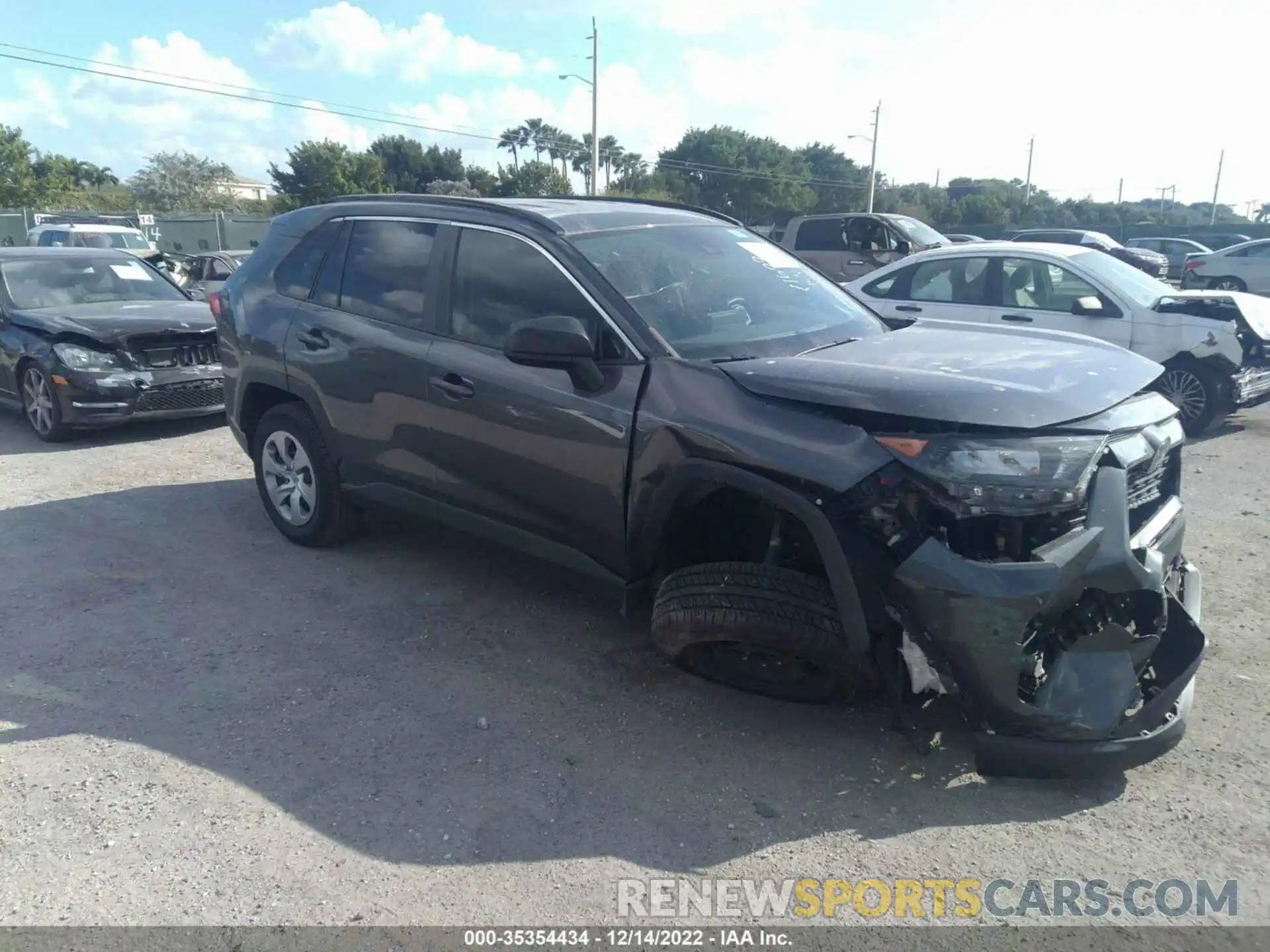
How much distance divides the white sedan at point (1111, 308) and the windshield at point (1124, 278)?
1 cm

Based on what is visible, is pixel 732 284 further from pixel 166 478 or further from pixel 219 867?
pixel 166 478

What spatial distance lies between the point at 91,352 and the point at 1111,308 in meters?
8.83

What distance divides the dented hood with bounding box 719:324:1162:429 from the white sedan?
178 inches

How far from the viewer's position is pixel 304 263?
17.6ft

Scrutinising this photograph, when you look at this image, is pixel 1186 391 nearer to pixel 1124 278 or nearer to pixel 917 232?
pixel 1124 278

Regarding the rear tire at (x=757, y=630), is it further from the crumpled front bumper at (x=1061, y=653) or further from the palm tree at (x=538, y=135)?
the palm tree at (x=538, y=135)

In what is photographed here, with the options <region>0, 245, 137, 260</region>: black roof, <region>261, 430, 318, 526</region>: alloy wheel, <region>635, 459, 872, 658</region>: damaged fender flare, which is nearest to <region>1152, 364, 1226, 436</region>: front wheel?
<region>635, 459, 872, 658</region>: damaged fender flare

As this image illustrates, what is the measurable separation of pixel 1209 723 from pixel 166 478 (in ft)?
22.2

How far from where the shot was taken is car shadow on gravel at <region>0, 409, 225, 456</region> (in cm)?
823

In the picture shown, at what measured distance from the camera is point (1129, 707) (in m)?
3.01

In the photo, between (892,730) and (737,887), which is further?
(892,730)

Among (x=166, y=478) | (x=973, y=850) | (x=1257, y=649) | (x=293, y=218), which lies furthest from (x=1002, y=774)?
(x=166, y=478)

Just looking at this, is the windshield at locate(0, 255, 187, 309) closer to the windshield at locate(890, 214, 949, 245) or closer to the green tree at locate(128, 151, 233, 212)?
Result: the windshield at locate(890, 214, 949, 245)

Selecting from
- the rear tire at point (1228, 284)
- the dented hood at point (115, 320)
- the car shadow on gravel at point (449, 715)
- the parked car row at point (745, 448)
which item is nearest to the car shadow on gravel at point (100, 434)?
the dented hood at point (115, 320)
